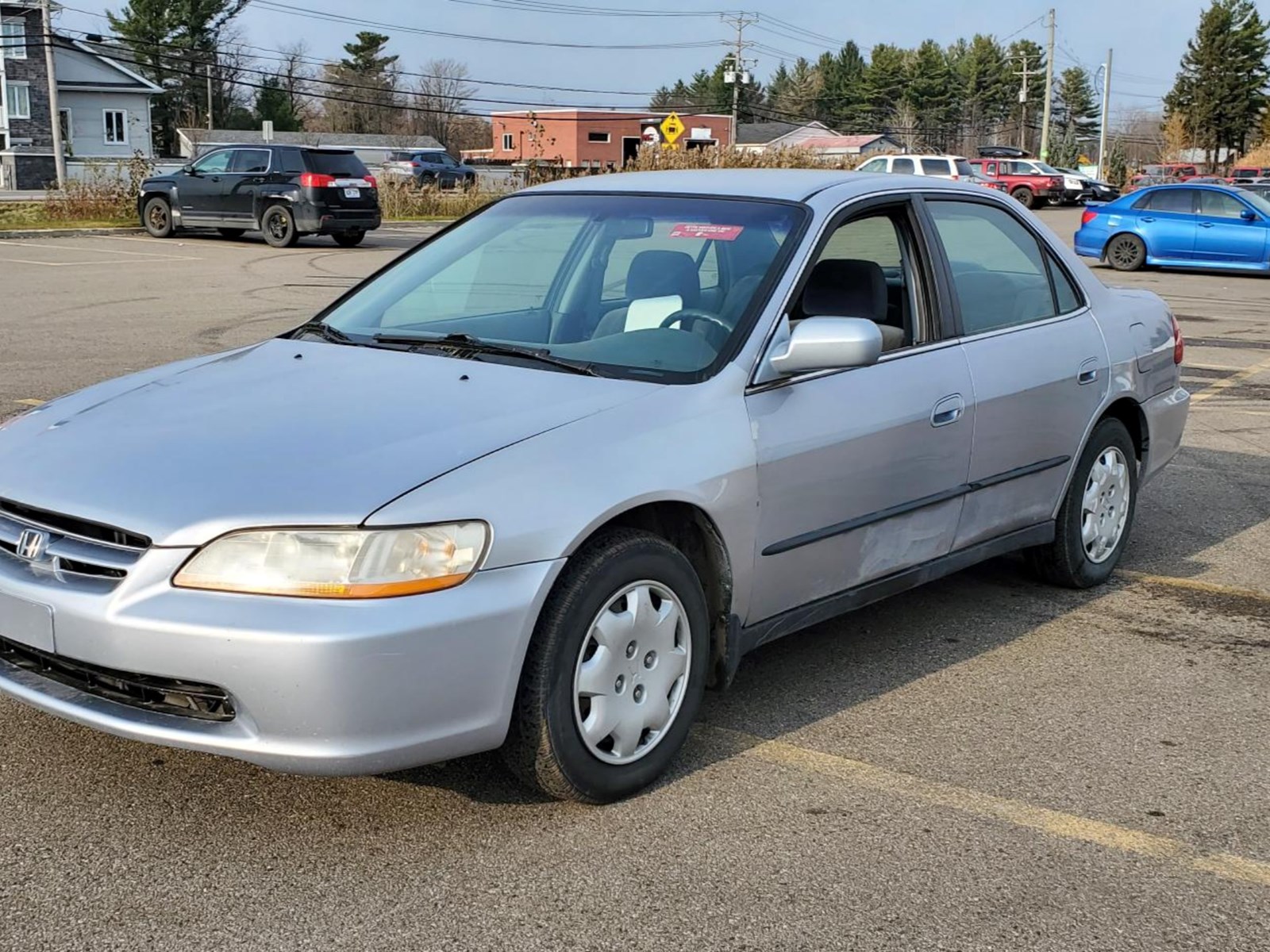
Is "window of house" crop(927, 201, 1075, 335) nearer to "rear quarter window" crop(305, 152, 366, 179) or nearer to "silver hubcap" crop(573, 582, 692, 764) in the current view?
"silver hubcap" crop(573, 582, 692, 764)

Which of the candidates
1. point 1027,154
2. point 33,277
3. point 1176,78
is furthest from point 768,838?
point 1176,78

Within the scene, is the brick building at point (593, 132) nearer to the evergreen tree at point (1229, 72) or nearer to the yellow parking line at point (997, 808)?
the evergreen tree at point (1229, 72)

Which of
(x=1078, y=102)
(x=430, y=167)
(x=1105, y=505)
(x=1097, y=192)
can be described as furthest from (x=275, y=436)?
(x=1078, y=102)

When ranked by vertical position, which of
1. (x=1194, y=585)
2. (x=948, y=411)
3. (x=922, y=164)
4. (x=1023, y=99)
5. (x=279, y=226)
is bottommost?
(x=1194, y=585)

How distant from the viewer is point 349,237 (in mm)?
24906

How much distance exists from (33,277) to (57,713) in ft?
52.9

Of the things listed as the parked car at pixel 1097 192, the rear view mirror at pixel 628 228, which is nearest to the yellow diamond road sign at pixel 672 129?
the parked car at pixel 1097 192

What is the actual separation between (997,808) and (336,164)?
21968mm

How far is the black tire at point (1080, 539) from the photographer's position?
17.9 ft

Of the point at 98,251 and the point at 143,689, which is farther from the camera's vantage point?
the point at 98,251

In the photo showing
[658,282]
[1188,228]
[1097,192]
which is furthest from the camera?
[1097,192]

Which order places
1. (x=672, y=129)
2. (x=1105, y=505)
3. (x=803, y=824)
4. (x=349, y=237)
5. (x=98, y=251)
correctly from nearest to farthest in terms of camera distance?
(x=803, y=824)
(x=1105, y=505)
(x=98, y=251)
(x=349, y=237)
(x=672, y=129)

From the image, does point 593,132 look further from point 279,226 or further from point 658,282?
point 658,282

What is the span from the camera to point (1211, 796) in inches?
149
